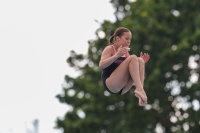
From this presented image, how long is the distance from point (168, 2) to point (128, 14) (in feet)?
7.97

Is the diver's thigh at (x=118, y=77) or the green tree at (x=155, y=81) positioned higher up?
the green tree at (x=155, y=81)

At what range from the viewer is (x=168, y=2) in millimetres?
33469

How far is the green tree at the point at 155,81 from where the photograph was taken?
31781 mm

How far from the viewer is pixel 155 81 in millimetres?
31344

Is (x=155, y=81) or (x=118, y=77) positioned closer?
(x=118, y=77)

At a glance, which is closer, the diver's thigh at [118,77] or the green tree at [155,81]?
the diver's thigh at [118,77]

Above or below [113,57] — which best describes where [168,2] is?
above

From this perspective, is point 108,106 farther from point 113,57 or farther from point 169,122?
point 113,57

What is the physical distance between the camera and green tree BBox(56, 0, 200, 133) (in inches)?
1251

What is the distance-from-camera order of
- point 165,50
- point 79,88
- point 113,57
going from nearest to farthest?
point 113,57 → point 165,50 → point 79,88

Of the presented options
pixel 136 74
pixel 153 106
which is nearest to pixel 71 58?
pixel 153 106

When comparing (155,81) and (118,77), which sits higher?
(155,81)

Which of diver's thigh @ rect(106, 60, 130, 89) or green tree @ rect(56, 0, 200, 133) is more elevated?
green tree @ rect(56, 0, 200, 133)

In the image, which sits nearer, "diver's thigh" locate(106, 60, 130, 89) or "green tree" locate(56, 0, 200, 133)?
"diver's thigh" locate(106, 60, 130, 89)
